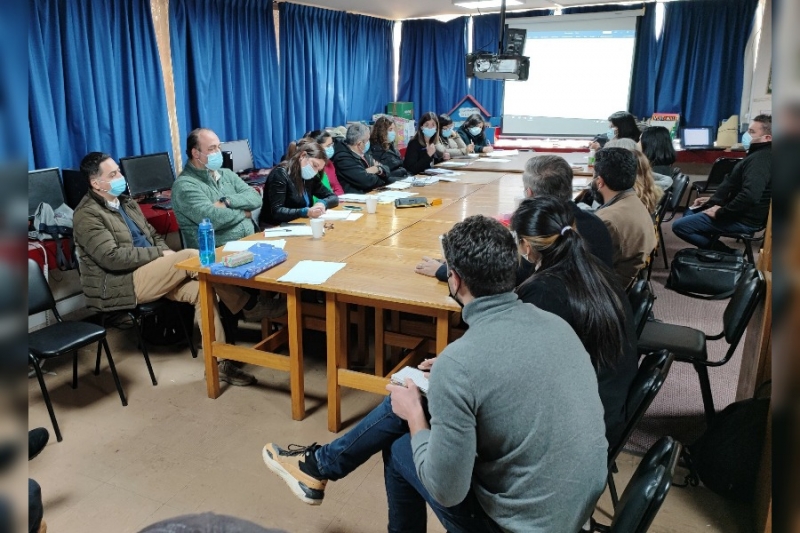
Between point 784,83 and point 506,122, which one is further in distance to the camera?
point 506,122

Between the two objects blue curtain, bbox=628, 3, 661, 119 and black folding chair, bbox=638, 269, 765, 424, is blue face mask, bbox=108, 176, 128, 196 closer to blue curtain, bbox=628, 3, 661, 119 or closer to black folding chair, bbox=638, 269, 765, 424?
black folding chair, bbox=638, 269, 765, 424

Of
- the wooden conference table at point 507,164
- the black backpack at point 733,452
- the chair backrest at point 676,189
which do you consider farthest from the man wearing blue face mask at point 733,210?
the black backpack at point 733,452

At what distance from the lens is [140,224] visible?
320cm

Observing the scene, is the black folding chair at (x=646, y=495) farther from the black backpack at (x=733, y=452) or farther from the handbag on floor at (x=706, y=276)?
the handbag on floor at (x=706, y=276)

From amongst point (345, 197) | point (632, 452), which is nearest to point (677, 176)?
point (345, 197)

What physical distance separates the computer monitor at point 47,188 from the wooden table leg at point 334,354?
200cm

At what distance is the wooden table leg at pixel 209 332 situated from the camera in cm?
270

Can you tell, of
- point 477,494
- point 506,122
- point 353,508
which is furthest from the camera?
point 506,122

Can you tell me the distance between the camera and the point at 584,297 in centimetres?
170

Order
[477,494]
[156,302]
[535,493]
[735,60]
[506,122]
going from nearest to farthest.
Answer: [535,493] → [477,494] → [156,302] → [735,60] → [506,122]

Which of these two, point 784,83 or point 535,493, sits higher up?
point 784,83

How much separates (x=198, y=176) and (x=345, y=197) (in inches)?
45.5

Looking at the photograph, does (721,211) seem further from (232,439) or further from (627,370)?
(232,439)

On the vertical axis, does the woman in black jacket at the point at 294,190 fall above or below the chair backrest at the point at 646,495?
above
